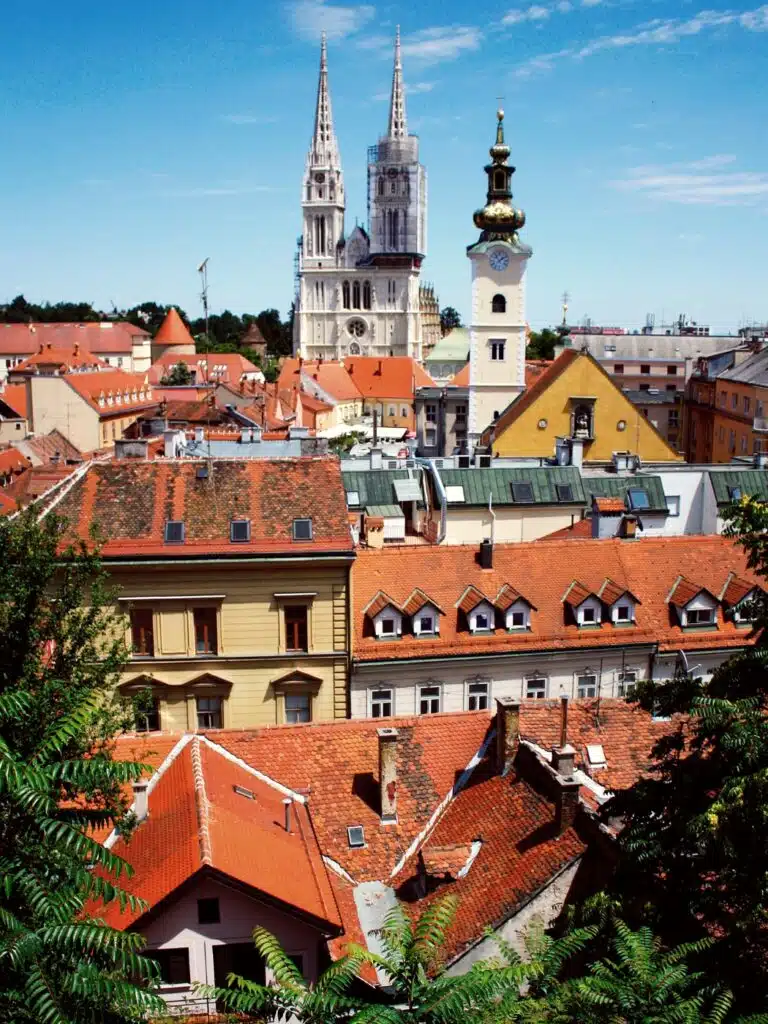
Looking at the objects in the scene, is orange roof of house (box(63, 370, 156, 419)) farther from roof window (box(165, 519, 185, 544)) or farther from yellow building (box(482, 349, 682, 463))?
roof window (box(165, 519, 185, 544))

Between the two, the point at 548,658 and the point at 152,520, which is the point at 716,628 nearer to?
the point at 548,658

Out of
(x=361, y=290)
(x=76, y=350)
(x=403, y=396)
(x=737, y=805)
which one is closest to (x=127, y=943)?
(x=737, y=805)

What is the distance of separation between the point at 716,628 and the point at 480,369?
114 feet

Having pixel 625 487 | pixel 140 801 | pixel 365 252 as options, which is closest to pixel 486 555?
pixel 625 487

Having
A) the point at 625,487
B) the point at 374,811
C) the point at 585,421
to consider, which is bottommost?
the point at 374,811

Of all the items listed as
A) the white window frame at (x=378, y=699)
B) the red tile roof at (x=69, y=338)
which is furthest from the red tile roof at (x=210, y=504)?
the red tile roof at (x=69, y=338)

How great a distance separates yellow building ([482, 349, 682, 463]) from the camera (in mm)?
50656

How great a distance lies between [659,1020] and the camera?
10320 millimetres

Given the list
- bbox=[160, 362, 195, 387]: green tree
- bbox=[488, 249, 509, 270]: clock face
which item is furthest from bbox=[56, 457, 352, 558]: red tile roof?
bbox=[160, 362, 195, 387]: green tree

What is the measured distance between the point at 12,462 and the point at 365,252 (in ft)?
425

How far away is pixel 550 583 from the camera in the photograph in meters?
30.7

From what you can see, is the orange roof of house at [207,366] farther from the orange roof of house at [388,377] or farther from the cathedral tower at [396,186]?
the cathedral tower at [396,186]

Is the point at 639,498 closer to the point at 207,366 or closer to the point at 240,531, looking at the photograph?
the point at 240,531

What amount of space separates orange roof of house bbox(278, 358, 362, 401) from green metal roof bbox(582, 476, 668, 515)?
90131 mm
